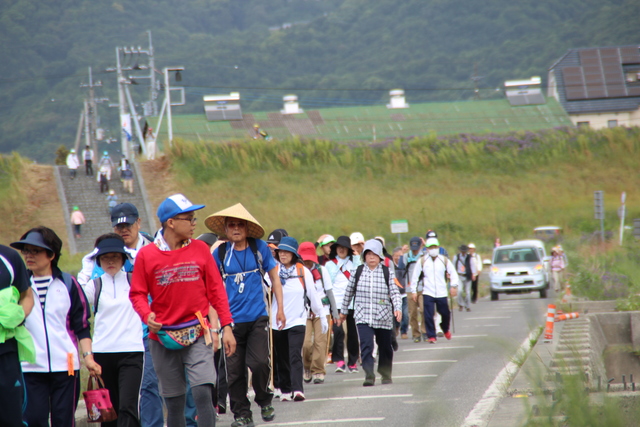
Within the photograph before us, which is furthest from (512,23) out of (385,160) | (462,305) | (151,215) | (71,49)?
(462,305)

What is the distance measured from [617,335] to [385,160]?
40.8 m

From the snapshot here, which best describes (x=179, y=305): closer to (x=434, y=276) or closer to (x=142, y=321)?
(x=142, y=321)

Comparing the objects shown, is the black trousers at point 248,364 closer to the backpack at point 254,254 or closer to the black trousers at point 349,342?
the backpack at point 254,254

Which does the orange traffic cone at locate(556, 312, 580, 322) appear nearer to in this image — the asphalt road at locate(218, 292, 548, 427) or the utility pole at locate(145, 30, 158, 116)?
the asphalt road at locate(218, 292, 548, 427)

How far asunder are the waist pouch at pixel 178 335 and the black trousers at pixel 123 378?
64cm

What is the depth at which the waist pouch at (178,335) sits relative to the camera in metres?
6.02

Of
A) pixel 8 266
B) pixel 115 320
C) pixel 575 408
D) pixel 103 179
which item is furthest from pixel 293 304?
pixel 103 179

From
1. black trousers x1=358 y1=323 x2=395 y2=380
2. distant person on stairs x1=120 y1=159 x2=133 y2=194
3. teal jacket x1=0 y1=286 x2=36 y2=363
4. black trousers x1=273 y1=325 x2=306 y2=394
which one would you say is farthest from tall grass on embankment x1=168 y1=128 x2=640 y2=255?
teal jacket x1=0 y1=286 x2=36 y2=363

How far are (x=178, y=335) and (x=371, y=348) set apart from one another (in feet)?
15.1

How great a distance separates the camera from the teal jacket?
16.3 ft

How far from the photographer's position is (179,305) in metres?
6.03

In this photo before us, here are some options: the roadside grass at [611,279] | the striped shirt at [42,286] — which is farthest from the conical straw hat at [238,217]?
the roadside grass at [611,279]

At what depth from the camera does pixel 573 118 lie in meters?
70.4

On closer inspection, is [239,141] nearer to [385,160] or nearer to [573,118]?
[385,160]
